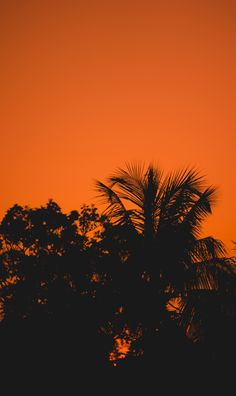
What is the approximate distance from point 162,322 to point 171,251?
5.39ft

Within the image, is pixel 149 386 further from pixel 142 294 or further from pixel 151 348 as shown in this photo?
pixel 142 294

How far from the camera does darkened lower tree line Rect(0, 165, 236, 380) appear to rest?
9.52 m

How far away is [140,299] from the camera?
32.1 feet

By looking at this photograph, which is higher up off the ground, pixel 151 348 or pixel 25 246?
pixel 25 246

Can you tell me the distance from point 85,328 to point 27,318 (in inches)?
105

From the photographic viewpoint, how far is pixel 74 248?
49.4 ft

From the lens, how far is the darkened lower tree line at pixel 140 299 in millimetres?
9523

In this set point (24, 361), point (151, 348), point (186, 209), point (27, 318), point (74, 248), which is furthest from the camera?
point (74, 248)

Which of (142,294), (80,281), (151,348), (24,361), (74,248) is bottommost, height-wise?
(24,361)

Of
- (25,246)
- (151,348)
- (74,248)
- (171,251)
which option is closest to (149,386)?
(151,348)

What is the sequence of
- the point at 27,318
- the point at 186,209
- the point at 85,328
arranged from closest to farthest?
the point at 186,209, the point at 85,328, the point at 27,318

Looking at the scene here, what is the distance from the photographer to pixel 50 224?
15.6 meters

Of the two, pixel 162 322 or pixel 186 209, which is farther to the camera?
pixel 186 209

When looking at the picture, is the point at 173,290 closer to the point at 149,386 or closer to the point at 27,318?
the point at 149,386
